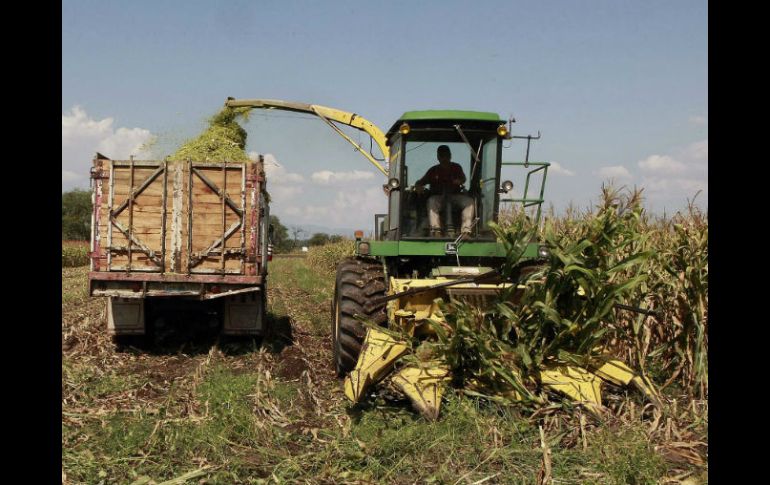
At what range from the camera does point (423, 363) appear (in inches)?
202

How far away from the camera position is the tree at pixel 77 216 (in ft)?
188

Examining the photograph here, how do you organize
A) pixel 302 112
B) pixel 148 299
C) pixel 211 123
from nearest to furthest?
pixel 148 299
pixel 211 123
pixel 302 112

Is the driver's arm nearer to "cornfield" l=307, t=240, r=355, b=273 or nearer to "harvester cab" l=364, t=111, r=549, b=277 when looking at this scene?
"harvester cab" l=364, t=111, r=549, b=277

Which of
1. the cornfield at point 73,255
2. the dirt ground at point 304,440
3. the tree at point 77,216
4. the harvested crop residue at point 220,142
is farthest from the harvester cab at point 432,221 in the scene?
the tree at point 77,216

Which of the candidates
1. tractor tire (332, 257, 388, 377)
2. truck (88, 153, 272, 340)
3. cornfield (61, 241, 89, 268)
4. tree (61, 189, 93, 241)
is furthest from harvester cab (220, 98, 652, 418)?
tree (61, 189, 93, 241)

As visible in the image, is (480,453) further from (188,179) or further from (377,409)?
(188,179)

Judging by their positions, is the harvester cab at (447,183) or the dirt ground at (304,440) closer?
the dirt ground at (304,440)

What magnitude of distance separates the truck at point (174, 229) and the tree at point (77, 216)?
169 feet

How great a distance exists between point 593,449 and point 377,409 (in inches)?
70.9

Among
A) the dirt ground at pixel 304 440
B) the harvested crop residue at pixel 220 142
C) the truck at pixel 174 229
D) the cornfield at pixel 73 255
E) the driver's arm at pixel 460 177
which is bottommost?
the dirt ground at pixel 304 440

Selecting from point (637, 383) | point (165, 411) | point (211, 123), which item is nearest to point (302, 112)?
point (211, 123)

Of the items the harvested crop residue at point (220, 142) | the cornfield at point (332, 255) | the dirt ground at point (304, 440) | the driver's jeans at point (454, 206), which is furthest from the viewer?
the cornfield at point (332, 255)

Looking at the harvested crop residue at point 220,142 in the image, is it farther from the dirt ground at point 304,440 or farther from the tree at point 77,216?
the tree at point 77,216

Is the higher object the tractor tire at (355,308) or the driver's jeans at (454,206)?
the driver's jeans at (454,206)
